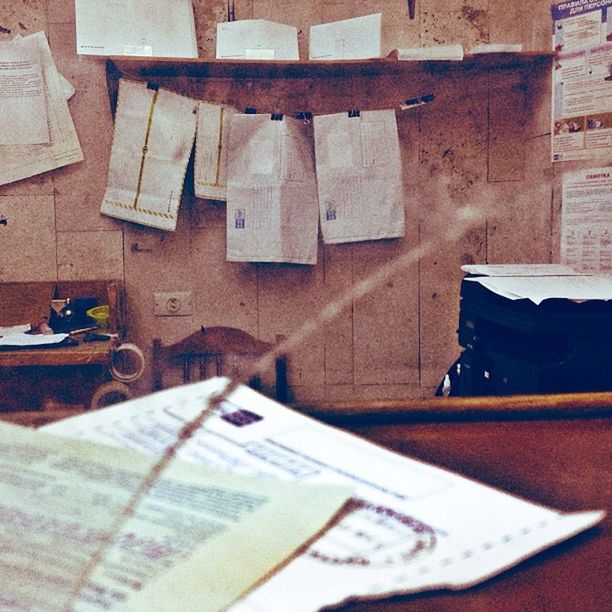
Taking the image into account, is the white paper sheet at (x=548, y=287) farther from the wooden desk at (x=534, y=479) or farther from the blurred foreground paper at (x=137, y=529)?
the blurred foreground paper at (x=137, y=529)

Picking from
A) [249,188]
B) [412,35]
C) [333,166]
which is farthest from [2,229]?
[412,35]

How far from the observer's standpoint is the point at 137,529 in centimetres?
36

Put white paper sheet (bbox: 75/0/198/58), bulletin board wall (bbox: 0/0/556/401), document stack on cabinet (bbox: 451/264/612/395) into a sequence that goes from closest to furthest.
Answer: document stack on cabinet (bbox: 451/264/612/395) < white paper sheet (bbox: 75/0/198/58) < bulletin board wall (bbox: 0/0/556/401)

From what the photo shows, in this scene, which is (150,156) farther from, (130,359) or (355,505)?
(355,505)

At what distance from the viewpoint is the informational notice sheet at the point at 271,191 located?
237 cm

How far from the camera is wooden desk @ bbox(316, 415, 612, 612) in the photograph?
0.31m

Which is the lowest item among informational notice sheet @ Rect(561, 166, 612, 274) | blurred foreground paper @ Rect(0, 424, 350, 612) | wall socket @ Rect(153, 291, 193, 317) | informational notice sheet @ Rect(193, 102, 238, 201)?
wall socket @ Rect(153, 291, 193, 317)

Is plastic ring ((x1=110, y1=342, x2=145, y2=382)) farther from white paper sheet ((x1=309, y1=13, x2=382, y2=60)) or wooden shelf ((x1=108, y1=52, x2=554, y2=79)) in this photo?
white paper sheet ((x1=309, y1=13, x2=382, y2=60))

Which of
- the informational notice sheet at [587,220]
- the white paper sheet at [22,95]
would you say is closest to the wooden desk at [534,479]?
the informational notice sheet at [587,220]

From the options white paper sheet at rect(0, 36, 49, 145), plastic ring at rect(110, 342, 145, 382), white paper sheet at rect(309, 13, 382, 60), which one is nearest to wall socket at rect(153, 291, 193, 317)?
plastic ring at rect(110, 342, 145, 382)

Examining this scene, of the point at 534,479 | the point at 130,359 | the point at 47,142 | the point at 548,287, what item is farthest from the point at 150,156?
the point at 534,479

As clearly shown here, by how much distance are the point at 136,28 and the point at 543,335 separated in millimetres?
1763

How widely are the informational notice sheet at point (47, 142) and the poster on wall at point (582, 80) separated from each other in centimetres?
175

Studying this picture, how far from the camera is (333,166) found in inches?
95.4
